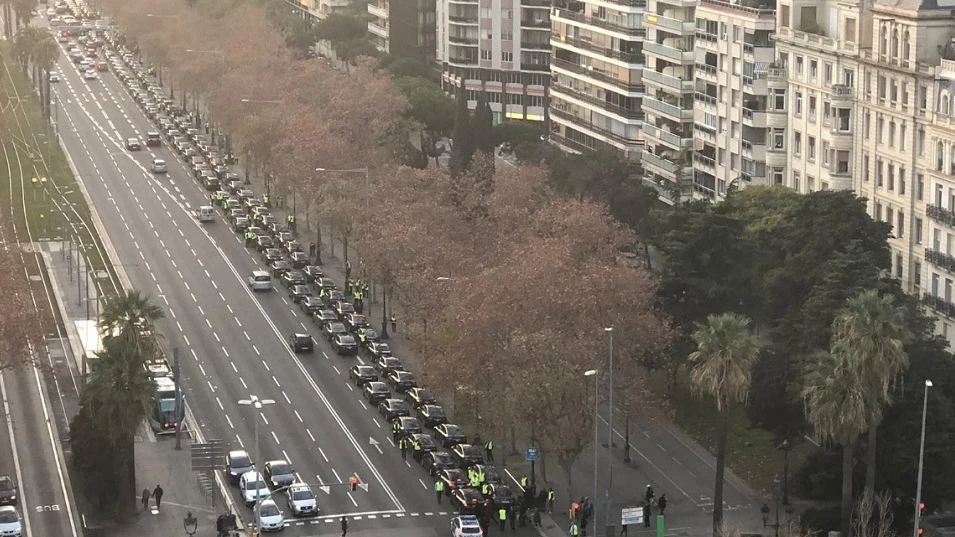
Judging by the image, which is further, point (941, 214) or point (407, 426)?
point (941, 214)

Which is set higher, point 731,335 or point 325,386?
Answer: point 731,335

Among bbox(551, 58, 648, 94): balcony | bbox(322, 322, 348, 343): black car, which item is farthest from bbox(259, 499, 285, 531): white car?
bbox(551, 58, 648, 94): balcony

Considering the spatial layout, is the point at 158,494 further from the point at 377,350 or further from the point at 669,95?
the point at 669,95

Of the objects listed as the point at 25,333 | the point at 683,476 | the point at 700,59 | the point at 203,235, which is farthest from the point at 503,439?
the point at 203,235

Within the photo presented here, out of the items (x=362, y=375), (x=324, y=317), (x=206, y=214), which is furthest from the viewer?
(x=206, y=214)

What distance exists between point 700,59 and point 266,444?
60865 mm

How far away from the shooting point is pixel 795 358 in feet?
369

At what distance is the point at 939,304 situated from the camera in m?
130

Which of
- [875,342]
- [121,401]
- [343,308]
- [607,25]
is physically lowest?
[343,308]

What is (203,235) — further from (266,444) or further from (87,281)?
(266,444)

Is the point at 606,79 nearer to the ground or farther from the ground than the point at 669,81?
nearer to the ground

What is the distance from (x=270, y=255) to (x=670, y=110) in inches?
1379

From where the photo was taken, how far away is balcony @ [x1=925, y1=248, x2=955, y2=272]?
128250 mm

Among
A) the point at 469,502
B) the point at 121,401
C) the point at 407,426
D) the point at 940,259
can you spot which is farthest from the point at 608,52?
the point at 121,401
